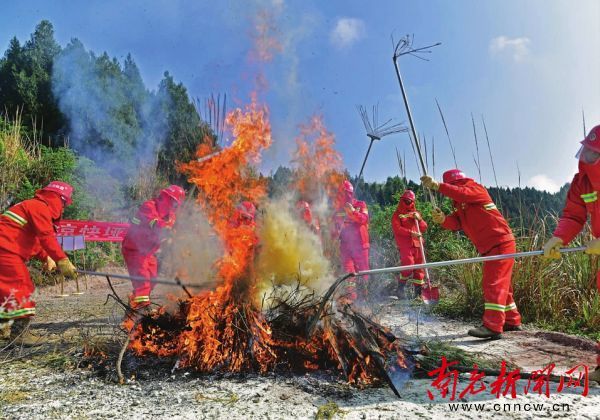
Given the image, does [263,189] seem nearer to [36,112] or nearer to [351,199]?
[351,199]

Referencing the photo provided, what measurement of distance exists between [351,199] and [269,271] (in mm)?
4943

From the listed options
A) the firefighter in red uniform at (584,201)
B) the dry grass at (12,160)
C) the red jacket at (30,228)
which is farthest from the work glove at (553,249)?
the dry grass at (12,160)

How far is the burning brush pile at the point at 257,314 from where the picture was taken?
3.49 m

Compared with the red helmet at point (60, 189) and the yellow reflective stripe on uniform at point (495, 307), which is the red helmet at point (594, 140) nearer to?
the yellow reflective stripe on uniform at point (495, 307)

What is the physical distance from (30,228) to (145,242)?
4.65ft

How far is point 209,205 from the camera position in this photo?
4711 millimetres

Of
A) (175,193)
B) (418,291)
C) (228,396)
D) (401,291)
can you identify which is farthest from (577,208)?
(175,193)

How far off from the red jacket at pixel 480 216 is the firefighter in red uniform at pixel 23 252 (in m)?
4.67

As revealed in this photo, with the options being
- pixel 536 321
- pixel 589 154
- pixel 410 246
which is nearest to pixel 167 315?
pixel 589 154

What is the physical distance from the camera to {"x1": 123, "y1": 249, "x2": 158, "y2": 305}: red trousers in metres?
5.70

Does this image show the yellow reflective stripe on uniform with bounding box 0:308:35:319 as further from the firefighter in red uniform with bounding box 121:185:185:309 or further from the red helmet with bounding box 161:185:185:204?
the red helmet with bounding box 161:185:185:204

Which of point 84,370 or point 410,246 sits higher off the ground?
point 410,246

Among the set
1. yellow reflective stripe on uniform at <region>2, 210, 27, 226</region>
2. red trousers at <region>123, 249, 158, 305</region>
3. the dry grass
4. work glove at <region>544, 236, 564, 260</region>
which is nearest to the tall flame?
red trousers at <region>123, 249, 158, 305</region>

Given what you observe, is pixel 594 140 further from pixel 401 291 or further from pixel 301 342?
pixel 401 291
